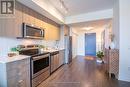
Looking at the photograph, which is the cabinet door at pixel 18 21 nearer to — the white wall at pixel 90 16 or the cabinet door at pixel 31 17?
the cabinet door at pixel 31 17

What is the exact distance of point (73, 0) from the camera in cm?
373

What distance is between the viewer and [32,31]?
3420 mm

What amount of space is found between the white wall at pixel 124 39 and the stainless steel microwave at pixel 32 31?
9.58ft

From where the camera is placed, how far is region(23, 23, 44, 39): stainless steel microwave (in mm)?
3014

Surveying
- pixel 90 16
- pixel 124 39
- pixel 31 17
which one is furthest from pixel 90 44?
pixel 31 17

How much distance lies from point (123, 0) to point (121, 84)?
9.07 ft

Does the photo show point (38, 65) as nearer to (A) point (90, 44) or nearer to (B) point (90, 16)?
(B) point (90, 16)

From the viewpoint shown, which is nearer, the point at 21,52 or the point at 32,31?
the point at 21,52

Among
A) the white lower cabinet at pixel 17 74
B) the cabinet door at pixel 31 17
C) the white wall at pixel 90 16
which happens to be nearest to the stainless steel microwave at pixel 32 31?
the cabinet door at pixel 31 17

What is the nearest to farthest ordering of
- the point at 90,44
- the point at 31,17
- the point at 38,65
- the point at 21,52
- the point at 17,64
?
the point at 17,64 → the point at 21,52 → the point at 38,65 → the point at 31,17 → the point at 90,44

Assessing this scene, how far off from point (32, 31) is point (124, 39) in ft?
10.3

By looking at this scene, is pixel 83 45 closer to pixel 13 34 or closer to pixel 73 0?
pixel 73 0

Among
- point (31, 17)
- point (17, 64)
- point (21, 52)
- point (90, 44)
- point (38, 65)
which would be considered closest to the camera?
point (17, 64)

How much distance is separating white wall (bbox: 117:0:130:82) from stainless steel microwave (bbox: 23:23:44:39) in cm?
292
